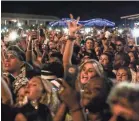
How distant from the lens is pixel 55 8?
243 centimetres

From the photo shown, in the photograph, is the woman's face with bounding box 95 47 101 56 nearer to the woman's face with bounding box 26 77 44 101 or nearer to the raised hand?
the raised hand

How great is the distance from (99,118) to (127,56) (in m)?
0.44

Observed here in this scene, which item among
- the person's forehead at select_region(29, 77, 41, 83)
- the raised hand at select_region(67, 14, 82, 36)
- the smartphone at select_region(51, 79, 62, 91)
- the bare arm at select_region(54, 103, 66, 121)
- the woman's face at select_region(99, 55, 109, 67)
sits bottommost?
the bare arm at select_region(54, 103, 66, 121)

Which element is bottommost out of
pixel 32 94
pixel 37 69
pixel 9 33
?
pixel 32 94

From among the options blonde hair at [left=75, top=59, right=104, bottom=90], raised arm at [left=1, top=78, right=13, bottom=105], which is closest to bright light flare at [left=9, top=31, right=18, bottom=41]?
raised arm at [left=1, top=78, right=13, bottom=105]

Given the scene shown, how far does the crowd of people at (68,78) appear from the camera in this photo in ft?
7.77

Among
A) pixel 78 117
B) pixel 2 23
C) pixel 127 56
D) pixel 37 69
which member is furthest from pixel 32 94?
pixel 127 56

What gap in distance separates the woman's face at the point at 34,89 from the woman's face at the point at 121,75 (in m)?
0.48

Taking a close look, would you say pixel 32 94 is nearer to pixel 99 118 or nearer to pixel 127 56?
pixel 99 118

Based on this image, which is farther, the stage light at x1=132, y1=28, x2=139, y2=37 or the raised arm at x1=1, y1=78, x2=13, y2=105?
the stage light at x1=132, y1=28, x2=139, y2=37

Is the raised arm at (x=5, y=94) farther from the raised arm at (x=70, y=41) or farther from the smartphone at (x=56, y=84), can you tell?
the raised arm at (x=70, y=41)

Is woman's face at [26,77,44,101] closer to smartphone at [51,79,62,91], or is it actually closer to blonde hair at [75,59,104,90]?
smartphone at [51,79,62,91]

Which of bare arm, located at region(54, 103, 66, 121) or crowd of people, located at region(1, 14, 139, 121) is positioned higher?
crowd of people, located at region(1, 14, 139, 121)

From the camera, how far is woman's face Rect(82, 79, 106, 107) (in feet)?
7.76
